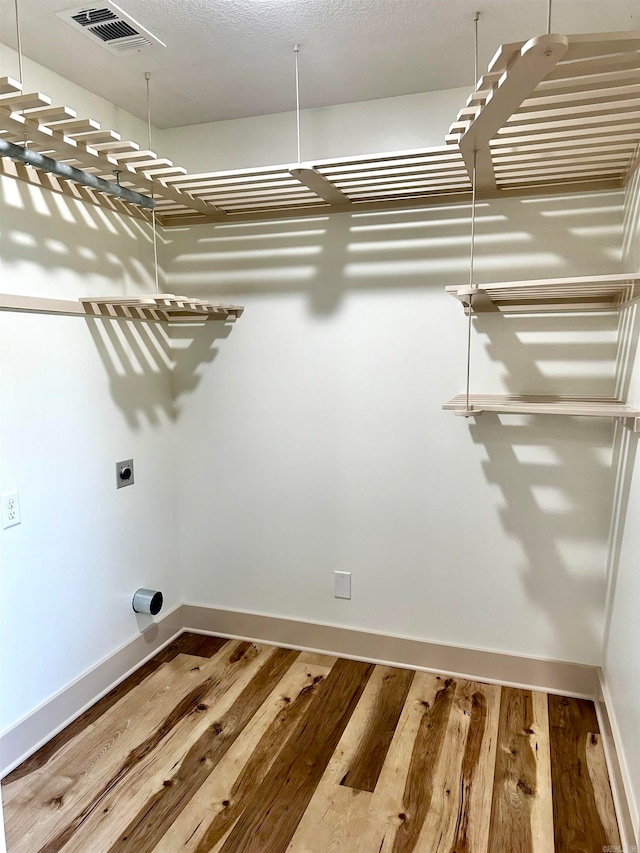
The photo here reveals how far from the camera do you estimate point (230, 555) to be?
2797 mm

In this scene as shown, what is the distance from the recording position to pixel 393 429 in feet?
8.08

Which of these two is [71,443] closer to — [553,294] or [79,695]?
[79,695]

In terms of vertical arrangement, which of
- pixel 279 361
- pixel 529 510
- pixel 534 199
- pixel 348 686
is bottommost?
pixel 348 686

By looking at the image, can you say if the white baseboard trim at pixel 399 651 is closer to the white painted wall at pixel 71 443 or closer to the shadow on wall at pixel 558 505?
the shadow on wall at pixel 558 505

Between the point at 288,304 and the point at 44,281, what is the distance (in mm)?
970

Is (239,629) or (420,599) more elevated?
(420,599)

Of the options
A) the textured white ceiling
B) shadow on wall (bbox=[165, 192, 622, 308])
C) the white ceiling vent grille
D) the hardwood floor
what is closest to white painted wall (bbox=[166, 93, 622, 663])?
shadow on wall (bbox=[165, 192, 622, 308])

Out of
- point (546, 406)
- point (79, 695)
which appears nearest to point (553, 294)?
point (546, 406)

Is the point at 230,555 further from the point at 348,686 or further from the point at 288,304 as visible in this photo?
the point at 288,304

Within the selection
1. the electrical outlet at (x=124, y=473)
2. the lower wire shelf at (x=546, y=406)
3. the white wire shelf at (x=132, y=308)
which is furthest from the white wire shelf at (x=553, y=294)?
the electrical outlet at (x=124, y=473)

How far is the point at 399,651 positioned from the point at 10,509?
1656mm

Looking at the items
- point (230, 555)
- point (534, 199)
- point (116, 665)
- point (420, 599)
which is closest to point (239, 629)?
point (230, 555)

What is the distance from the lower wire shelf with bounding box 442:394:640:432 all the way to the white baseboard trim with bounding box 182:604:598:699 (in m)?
1.04

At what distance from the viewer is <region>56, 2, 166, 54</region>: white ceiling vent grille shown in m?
1.68
